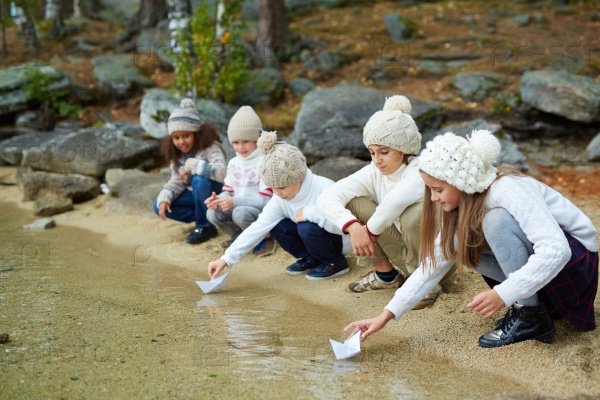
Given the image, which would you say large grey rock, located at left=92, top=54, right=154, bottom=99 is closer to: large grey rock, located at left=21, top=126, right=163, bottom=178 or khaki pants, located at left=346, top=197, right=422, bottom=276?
large grey rock, located at left=21, top=126, right=163, bottom=178

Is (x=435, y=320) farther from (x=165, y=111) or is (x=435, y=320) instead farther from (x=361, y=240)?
(x=165, y=111)

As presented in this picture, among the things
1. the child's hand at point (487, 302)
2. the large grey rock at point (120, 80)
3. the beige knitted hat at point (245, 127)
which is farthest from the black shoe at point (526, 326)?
the large grey rock at point (120, 80)

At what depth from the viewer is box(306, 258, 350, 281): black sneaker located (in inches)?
166

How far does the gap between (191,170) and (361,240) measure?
6.43 ft

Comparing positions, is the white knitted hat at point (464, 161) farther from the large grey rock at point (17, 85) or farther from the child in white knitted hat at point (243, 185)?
the large grey rock at point (17, 85)

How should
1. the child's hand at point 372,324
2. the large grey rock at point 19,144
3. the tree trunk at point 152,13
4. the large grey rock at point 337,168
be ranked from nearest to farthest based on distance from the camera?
the child's hand at point 372,324, the large grey rock at point 337,168, the large grey rock at point 19,144, the tree trunk at point 152,13

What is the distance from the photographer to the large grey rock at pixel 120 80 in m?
9.53

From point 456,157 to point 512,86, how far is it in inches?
224

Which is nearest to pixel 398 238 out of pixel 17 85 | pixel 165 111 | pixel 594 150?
pixel 594 150

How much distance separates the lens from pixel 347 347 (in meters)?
2.99

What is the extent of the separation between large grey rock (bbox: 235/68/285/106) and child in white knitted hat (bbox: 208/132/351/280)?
428 cm

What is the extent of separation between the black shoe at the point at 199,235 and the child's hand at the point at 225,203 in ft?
2.21

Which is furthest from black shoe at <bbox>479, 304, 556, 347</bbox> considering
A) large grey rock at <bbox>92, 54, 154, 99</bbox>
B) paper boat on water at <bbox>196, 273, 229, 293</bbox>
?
large grey rock at <bbox>92, 54, 154, 99</bbox>

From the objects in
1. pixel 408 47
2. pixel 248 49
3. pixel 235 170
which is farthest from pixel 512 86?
pixel 235 170
